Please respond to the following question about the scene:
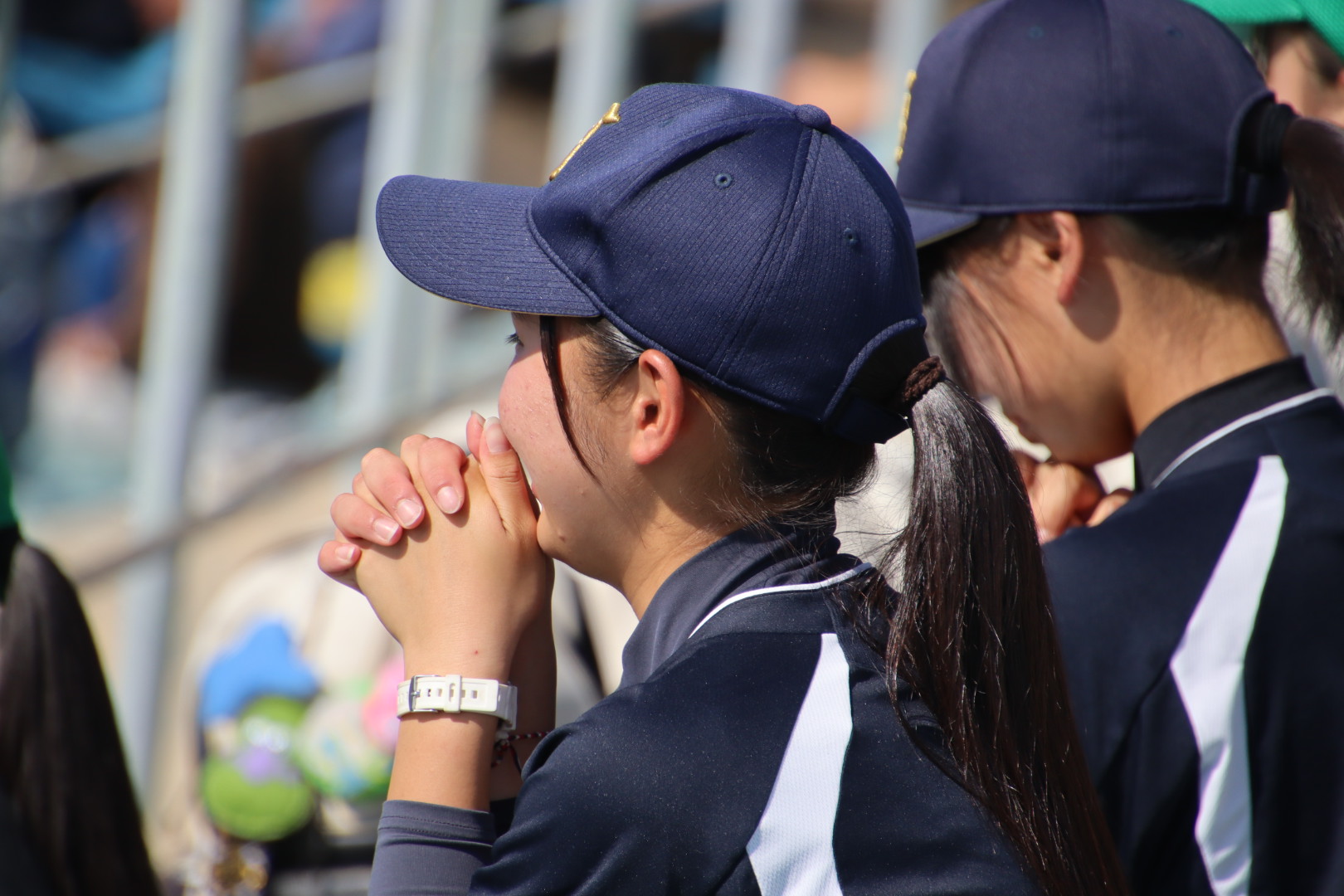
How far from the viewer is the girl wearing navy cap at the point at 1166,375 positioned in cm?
159

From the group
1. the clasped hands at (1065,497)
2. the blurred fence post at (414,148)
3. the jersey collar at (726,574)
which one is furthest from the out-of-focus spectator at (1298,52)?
the blurred fence post at (414,148)

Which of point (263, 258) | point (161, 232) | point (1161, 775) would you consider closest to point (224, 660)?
point (161, 232)

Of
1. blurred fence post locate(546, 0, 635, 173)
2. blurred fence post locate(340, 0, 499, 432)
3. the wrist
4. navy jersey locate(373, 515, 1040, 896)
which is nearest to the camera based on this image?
navy jersey locate(373, 515, 1040, 896)

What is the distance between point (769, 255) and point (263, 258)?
232 inches

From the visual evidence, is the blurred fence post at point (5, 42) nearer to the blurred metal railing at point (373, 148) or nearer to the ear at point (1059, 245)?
the blurred metal railing at point (373, 148)

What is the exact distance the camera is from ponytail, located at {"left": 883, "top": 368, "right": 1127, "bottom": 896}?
48.9 inches

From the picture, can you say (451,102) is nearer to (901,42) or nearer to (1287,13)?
(901,42)

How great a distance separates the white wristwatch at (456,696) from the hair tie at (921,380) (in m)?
0.47

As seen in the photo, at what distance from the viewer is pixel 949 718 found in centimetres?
125

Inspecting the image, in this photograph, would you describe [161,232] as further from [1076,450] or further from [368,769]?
[1076,450]

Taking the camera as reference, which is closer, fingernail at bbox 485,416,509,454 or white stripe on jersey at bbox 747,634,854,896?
white stripe on jersey at bbox 747,634,854,896

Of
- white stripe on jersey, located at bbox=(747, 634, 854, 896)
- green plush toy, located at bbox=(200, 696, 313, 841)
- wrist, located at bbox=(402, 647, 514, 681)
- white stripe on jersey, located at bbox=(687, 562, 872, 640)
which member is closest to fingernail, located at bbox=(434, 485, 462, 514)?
wrist, located at bbox=(402, 647, 514, 681)

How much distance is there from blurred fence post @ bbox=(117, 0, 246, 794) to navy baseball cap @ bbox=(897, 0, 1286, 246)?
3.23 meters

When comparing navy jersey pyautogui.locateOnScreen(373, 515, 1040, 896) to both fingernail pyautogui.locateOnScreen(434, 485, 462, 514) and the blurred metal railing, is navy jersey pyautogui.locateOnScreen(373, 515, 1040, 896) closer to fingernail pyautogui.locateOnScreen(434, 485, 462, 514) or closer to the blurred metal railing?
fingernail pyautogui.locateOnScreen(434, 485, 462, 514)
